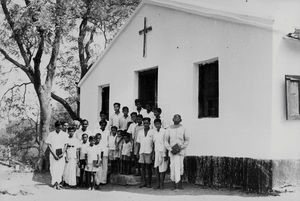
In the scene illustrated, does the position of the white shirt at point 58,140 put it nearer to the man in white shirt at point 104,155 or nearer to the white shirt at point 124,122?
the man in white shirt at point 104,155

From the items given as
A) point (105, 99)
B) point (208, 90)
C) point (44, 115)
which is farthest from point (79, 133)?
point (44, 115)

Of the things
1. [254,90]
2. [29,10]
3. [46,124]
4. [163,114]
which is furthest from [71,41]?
[254,90]

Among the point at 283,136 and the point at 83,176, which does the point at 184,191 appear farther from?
the point at 83,176

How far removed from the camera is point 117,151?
10.6 m

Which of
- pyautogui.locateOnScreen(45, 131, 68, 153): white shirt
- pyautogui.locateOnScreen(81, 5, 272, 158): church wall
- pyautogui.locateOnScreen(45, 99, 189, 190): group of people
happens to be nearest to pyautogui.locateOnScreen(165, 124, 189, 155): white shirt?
pyautogui.locateOnScreen(45, 99, 189, 190): group of people

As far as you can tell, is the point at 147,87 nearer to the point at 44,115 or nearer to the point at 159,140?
the point at 159,140

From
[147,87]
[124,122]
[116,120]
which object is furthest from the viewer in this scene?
[147,87]

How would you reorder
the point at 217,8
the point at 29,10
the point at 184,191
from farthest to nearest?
the point at 29,10 < the point at 217,8 < the point at 184,191

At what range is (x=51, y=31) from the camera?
15.9m

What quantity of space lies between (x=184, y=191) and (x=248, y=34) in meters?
3.46

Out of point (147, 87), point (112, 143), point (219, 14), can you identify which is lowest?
point (112, 143)

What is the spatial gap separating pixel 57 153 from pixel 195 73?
3.72m

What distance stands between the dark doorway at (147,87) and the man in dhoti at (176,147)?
10.1 feet

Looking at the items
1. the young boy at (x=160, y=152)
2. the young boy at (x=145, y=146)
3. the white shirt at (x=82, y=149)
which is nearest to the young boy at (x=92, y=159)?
the white shirt at (x=82, y=149)
